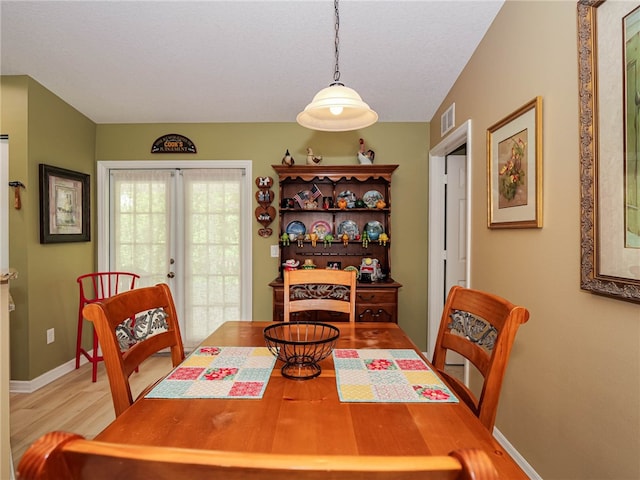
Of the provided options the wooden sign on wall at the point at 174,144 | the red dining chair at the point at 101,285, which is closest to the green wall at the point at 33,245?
Result: the red dining chair at the point at 101,285

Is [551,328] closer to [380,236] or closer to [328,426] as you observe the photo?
[328,426]

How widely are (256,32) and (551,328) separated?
7.95 ft

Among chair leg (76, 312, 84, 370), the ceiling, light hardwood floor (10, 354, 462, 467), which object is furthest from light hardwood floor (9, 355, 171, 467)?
the ceiling

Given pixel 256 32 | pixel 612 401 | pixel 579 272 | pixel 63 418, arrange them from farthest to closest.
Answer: pixel 63 418 < pixel 256 32 < pixel 579 272 < pixel 612 401

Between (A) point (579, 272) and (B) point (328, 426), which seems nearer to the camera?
(B) point (328, 426)

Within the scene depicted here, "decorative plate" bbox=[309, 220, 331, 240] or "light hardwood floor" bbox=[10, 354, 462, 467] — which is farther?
"decorative plate" bbox=[309, 220, 331, 240]

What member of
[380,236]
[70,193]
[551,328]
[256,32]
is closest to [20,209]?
[70,193]

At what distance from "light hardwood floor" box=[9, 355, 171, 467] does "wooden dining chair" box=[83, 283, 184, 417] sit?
56.2 inches

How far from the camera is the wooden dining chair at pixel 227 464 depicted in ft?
1.25

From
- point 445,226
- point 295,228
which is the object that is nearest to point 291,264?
point 295,228

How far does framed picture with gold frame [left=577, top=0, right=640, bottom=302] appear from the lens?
1.27 metres

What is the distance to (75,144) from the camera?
3443mm

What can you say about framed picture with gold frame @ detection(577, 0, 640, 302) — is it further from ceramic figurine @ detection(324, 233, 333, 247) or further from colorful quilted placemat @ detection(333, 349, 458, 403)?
ceramic figurine @ detection(324, 233, 333, 247)

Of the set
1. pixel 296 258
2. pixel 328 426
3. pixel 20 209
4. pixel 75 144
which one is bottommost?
pixel 328 426
